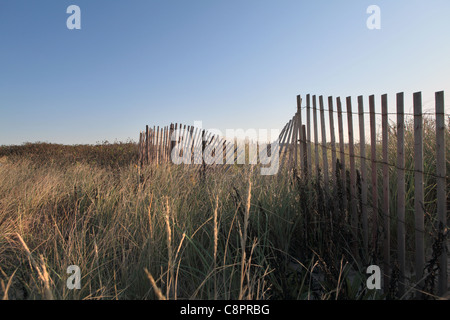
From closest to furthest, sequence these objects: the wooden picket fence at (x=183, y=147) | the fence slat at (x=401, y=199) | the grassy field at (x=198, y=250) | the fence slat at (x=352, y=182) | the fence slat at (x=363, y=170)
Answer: the grassy field at (x=198, y=250) → the fence slat at (x=401, y=199) → the fence slat at (x=363, y=170) → the fence slat at (x=352, y=182) → the wooden picket fence at (x=183, y=147)

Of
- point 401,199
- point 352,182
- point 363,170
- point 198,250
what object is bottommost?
point 198,250

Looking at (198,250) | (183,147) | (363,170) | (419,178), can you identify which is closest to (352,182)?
(363,170)

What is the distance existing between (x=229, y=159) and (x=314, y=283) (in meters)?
5.98

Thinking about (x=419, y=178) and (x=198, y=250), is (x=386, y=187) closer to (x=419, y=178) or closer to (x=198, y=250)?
(x=419, y=178)

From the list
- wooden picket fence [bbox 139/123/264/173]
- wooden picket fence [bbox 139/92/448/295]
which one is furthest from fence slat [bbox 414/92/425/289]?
wooden picket fence [bbox 139/123/264/173]

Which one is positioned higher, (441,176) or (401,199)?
(441,176)

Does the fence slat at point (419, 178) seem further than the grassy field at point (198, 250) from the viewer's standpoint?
Yes

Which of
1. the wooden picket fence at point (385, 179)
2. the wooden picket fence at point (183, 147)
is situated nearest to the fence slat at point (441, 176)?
the wooden picket fence at point (385, 179)

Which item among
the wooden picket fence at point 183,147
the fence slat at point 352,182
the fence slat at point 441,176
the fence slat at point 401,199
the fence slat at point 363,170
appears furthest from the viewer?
the wooden picket fence at point 183,147

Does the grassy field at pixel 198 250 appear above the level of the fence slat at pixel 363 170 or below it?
below

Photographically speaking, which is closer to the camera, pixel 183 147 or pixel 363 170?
pixel 363 170

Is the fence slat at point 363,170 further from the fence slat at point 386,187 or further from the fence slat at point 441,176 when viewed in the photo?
the fence slat at point 441,176
